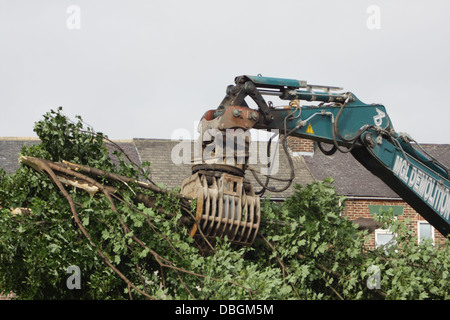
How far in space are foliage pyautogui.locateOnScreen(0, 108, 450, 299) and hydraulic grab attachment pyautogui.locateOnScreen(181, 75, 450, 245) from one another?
0.33 m

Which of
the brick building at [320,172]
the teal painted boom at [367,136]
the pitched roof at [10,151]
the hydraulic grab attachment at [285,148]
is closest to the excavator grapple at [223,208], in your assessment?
the hydraulic grab attachment at [285,148]

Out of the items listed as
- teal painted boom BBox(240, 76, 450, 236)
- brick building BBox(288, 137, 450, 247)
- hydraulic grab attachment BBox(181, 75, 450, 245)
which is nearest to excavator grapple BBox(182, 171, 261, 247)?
hydraulic grab attachment BBox(181, 75, 450, 245)

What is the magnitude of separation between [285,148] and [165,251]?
2067 mm

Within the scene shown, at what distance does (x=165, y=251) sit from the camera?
734 centimetres

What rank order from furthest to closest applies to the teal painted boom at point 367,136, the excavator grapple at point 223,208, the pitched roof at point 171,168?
the pitched roof at point 171,168 → the teal painted boom at point 367,136 → the excavator grapple at point 223,208

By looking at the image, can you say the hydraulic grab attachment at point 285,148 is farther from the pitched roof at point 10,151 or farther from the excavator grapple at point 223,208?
the pitched roof at point 10,151

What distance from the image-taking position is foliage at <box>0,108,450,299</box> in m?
7.03

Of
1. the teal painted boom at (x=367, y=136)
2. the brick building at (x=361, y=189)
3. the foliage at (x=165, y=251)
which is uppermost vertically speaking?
the teal painted boom at (x=367, y=136)

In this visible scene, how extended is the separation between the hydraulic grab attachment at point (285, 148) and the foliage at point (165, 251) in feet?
1.07

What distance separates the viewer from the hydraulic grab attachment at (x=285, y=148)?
7848 millimetres
